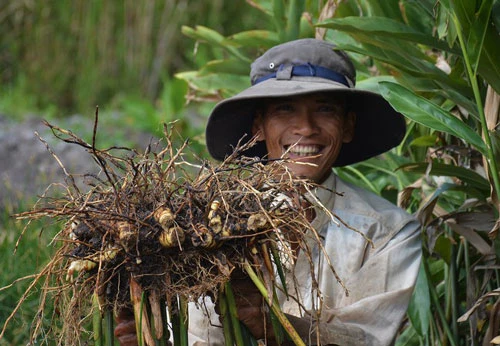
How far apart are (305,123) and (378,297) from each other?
2.24ft

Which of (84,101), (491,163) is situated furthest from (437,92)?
(84,101)

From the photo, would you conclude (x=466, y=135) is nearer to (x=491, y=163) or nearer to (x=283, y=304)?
(x=491, y=163)

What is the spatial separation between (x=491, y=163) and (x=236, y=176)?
3.37 ft

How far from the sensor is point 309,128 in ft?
12.1

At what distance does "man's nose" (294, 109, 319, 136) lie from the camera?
3.68 metres

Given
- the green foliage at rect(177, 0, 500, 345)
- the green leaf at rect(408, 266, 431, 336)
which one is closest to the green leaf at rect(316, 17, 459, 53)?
the green foliage at rect(177, 0, 500, 345)

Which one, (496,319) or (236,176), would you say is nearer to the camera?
(236,176)

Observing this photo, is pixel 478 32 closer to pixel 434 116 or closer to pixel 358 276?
pixel 434 116

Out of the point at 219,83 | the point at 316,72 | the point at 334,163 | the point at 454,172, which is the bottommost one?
the point at 454,172

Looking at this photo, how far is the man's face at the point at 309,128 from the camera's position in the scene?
369 centimetres

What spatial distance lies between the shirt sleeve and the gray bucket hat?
1.67ft

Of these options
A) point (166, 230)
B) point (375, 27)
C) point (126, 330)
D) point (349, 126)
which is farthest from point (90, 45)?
point (166, 230)

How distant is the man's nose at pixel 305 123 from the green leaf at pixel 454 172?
46 cm

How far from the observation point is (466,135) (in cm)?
352
